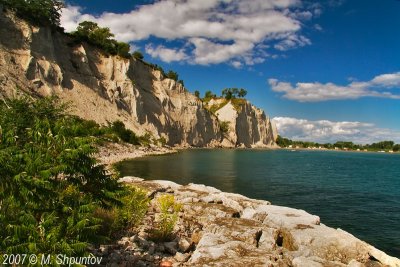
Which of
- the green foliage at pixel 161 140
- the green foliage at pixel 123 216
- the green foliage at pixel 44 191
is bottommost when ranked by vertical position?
the green foliage at pixel 123 216

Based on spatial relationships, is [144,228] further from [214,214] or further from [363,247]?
[363,247]

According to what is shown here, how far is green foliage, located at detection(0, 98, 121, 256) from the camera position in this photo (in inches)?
245

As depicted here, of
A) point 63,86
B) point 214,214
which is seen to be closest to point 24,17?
point 63,86

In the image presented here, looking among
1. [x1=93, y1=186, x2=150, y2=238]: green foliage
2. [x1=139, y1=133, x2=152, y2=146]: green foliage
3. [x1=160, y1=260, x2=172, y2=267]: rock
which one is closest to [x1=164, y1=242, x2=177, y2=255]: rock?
[x1=160, y1=260, x2=172, y2=267]: rock

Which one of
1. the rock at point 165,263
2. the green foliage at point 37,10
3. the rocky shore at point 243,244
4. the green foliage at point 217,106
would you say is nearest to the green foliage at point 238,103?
the green foliage at point 217,106

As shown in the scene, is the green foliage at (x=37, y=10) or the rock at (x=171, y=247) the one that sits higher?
the green foliage at (x=37, y=10)

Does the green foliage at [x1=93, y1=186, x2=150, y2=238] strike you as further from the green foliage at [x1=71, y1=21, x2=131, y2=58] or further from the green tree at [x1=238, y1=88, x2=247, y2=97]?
the green tree at [x1=238, y1=88, x2=247, y2=97]

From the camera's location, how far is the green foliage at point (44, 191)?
622cm

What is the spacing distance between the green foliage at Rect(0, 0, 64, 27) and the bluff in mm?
2459

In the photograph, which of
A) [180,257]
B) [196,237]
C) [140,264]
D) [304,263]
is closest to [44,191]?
[140,264]


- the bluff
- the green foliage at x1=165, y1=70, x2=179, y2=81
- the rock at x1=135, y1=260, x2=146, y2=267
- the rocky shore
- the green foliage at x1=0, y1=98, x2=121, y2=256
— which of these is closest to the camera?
the green foliage at x1=0, y1=98, x2=121, y2=256

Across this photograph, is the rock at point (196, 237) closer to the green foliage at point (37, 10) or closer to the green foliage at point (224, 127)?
the green foliage at point (37, 10)

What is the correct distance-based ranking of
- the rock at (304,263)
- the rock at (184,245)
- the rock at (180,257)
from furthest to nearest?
the rock at (184,245) < the rock at (180,257) < the rock at (304,263)

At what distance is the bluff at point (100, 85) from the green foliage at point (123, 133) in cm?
343
